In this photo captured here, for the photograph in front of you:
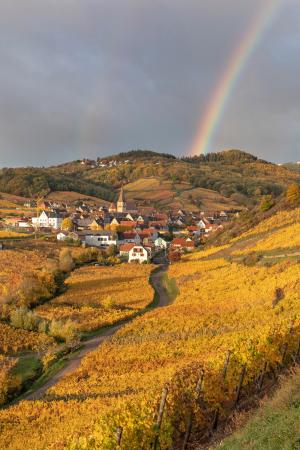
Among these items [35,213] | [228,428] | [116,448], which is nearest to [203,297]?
[228,428]

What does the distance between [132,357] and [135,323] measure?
1169cm

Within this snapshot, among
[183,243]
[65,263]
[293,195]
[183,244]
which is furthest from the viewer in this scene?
A: [183,243]

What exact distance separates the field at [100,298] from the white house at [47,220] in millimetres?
70809

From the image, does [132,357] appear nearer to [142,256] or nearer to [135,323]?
[135,323]

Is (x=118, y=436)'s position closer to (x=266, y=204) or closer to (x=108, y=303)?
(x=108, y=303)

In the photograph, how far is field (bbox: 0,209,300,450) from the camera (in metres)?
17.3

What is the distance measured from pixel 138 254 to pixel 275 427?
88334mm

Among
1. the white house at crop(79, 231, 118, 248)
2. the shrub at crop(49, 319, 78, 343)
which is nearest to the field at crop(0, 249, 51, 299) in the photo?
the shrub at crop(49, 319, 78, 343)

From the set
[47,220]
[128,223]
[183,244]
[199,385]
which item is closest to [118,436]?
[199,385]

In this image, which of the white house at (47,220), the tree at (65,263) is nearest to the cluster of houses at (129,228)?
the white house at (47,220)

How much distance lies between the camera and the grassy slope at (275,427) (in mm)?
13273

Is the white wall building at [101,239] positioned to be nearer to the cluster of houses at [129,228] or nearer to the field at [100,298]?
the cluster of houses at [129,228]

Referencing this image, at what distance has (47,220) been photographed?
154m

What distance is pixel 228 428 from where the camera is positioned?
18.0m
